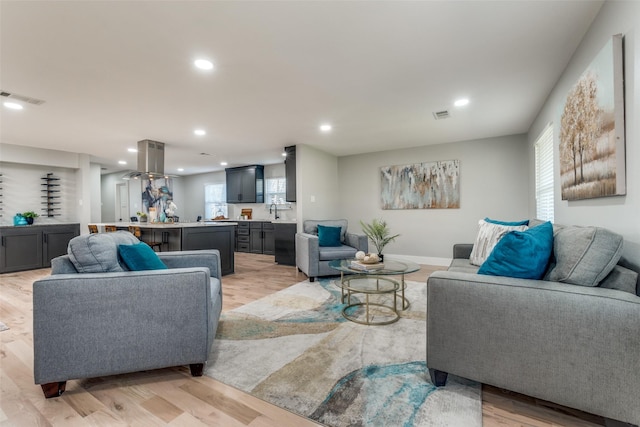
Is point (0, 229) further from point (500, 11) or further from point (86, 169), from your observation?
point (500, 11)

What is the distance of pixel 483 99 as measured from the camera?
3186 millimetres

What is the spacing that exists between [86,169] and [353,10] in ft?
21.8

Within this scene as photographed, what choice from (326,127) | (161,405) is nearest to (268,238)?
(326,127)

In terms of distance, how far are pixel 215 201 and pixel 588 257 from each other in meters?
8.63

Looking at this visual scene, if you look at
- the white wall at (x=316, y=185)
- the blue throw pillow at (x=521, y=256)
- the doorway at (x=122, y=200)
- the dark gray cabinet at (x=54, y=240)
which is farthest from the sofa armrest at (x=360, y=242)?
the doorway at (x=122, y=200)

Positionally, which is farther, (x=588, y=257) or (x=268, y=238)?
(x=268, y=238)

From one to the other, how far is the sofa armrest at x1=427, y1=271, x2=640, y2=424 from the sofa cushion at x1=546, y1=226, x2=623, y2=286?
0.27 feet

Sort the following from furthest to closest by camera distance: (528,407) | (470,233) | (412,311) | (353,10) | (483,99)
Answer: (470,233)
(483,99)
(412,311)
(353,10)
(528,407)

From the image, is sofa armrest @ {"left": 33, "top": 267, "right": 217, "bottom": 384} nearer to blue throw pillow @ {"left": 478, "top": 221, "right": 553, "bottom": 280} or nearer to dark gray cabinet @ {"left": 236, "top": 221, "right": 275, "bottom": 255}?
blue throw pillow @ {"left": 478, "top": 221, "right": 553, "bottom": 280}

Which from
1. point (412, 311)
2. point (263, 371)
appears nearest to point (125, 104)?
point (263, 371)

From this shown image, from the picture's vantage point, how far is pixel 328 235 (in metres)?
4.40

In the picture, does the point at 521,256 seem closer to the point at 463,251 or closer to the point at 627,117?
the point at 627,117

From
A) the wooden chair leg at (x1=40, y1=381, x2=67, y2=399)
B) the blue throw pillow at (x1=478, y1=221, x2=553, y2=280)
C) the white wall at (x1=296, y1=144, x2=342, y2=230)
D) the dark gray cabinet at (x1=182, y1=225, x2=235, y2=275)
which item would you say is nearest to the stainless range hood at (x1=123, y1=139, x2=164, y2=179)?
the dark gray cabinet at (x1=182, y1=225, x2=235, y2=275)

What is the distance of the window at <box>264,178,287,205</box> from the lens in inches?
290
